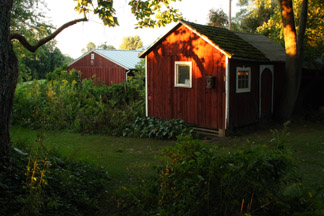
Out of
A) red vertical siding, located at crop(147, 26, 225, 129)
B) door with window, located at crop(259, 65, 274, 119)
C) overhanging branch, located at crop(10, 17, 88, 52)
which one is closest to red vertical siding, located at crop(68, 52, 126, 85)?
red vertical siding, located at crop(147, 26, 225, 129)

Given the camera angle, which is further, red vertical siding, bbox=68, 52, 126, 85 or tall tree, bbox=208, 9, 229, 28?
tall tree, bbox=208, 9, 229, 28

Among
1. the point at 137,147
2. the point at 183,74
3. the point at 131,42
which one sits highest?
the point at 131,42

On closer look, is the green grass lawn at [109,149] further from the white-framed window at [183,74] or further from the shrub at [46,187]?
the white-framed window at [183,74]

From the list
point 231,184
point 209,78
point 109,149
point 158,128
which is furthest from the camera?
point 158,128

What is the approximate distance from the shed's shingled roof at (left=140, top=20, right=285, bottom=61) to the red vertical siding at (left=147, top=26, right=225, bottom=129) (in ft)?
0.86

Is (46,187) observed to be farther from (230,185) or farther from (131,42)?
(131,42)

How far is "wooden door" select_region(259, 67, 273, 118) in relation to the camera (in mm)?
14742

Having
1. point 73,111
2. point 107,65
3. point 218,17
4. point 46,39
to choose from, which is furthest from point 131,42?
point 46,39

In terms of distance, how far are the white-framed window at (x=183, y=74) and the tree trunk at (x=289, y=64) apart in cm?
488

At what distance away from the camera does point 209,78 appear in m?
12.6

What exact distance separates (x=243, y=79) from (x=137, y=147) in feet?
17.1

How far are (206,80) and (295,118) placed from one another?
5759 millimetres

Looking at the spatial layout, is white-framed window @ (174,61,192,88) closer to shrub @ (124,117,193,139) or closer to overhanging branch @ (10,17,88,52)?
shrub @ (124,117,193,139)

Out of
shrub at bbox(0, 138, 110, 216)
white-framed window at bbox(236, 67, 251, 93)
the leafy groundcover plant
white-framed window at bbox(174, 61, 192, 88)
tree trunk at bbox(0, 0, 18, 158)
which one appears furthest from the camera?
white-framed window at bbox(174, 61, 192, 88)
